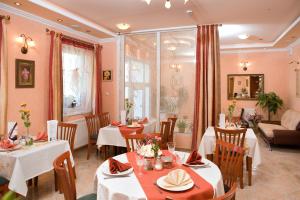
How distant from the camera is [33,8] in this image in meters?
3.79

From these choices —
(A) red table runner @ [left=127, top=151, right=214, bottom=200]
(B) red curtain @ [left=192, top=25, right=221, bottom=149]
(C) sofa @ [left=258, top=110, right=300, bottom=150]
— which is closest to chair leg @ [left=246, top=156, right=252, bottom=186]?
(B) red curtain @ [left=192, top=25, right=221, bottom=149]

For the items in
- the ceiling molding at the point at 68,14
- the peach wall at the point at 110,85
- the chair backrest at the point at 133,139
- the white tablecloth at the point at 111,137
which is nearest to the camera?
the chair backrest at the point at 133,139

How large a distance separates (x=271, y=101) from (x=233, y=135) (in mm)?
4599

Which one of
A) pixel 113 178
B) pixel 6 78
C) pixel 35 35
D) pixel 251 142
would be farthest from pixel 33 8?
pixel 251 142

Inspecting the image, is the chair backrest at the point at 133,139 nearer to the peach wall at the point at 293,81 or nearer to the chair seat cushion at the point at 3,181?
the chair seat cushion at the point at 3,181

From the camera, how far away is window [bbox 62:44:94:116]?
5.02m

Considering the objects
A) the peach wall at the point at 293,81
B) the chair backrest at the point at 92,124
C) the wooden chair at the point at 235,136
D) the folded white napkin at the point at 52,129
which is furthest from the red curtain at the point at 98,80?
the peach wall at the point at 293,81

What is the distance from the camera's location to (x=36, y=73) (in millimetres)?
4293

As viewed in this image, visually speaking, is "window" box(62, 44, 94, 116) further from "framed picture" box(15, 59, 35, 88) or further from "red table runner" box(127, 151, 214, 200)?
"red table runner" box(127, 151, 214, 200)

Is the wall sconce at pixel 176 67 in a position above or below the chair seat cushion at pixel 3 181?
above

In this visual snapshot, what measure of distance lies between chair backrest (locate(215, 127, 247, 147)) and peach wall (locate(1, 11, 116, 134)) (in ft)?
10.6

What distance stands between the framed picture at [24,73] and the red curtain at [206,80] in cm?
328

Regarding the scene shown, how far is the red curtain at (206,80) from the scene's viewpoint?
195 inches

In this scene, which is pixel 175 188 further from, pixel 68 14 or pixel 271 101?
pixel 271 101
